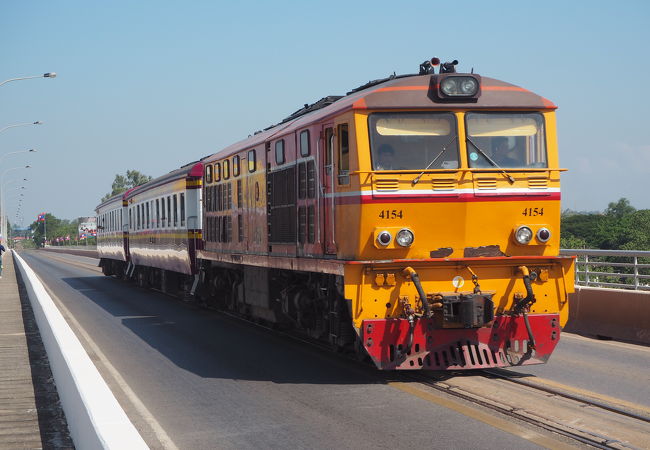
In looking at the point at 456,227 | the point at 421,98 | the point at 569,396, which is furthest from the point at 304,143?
the point at 569,396

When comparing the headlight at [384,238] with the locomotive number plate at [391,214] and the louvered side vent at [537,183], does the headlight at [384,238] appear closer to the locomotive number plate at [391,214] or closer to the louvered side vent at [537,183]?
the locomotive number plate at [391,214]

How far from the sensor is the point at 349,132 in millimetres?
9867

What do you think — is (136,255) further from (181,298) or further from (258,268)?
(258,268)

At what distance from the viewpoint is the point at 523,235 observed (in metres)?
9.88

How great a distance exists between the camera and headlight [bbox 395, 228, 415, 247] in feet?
31.4

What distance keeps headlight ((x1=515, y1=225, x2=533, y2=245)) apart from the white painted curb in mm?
5095

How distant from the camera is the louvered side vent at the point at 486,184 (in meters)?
9.79

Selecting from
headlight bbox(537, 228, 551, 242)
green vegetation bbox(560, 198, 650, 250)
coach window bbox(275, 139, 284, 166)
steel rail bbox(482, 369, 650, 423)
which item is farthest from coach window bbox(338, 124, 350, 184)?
green vegetation bbox(560, 198, 650, 250)

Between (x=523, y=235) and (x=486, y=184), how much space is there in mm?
756

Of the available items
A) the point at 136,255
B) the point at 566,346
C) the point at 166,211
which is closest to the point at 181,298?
the point at 166,211

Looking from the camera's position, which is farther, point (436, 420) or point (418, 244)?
point (418, 244)

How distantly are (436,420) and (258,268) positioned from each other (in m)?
7.15

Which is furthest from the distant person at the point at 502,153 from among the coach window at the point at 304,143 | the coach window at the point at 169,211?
the coach window at the point at 169,211

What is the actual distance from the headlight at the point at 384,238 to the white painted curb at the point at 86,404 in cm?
348
